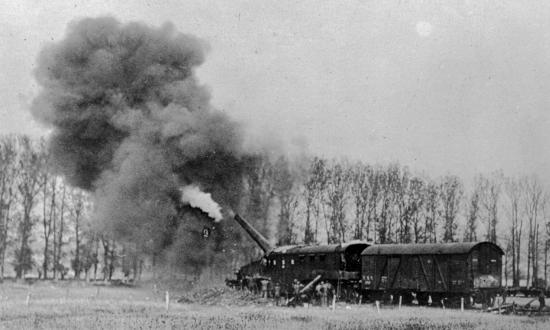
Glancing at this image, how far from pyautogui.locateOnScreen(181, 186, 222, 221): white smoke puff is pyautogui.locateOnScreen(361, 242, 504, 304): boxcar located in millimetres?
8728

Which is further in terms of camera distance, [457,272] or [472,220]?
[472,220]

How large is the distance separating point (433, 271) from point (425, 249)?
1.24 meters

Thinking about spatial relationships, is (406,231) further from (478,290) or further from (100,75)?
(100,75)

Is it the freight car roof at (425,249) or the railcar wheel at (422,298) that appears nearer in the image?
the freight car roof at (425,249)

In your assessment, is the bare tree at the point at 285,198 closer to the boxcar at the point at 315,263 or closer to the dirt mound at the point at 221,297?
the boxcar at the point at 315,263

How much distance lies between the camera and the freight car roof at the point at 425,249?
30812mm

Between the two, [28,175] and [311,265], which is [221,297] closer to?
[311,265]

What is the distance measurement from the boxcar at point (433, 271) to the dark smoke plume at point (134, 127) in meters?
9.95

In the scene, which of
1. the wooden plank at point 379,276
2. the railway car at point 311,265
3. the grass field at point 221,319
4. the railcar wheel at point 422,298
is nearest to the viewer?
the grass field at point 221,319

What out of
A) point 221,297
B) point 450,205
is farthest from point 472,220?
point 221,297

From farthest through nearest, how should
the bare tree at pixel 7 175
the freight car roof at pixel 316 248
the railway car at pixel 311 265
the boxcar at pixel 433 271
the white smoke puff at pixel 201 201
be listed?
the bare tree at pixel 7 175
the white smoke puff at pixel 201 201
the freight car roof at pixel 316 248
the railway car at pixel 311 265
the boxcar at pixel 433 271

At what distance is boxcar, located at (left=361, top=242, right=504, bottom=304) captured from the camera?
99.7 ft

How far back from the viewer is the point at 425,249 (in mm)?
31969

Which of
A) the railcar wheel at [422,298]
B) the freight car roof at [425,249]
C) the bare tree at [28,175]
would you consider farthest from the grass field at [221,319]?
the bare tree at [28,175]
